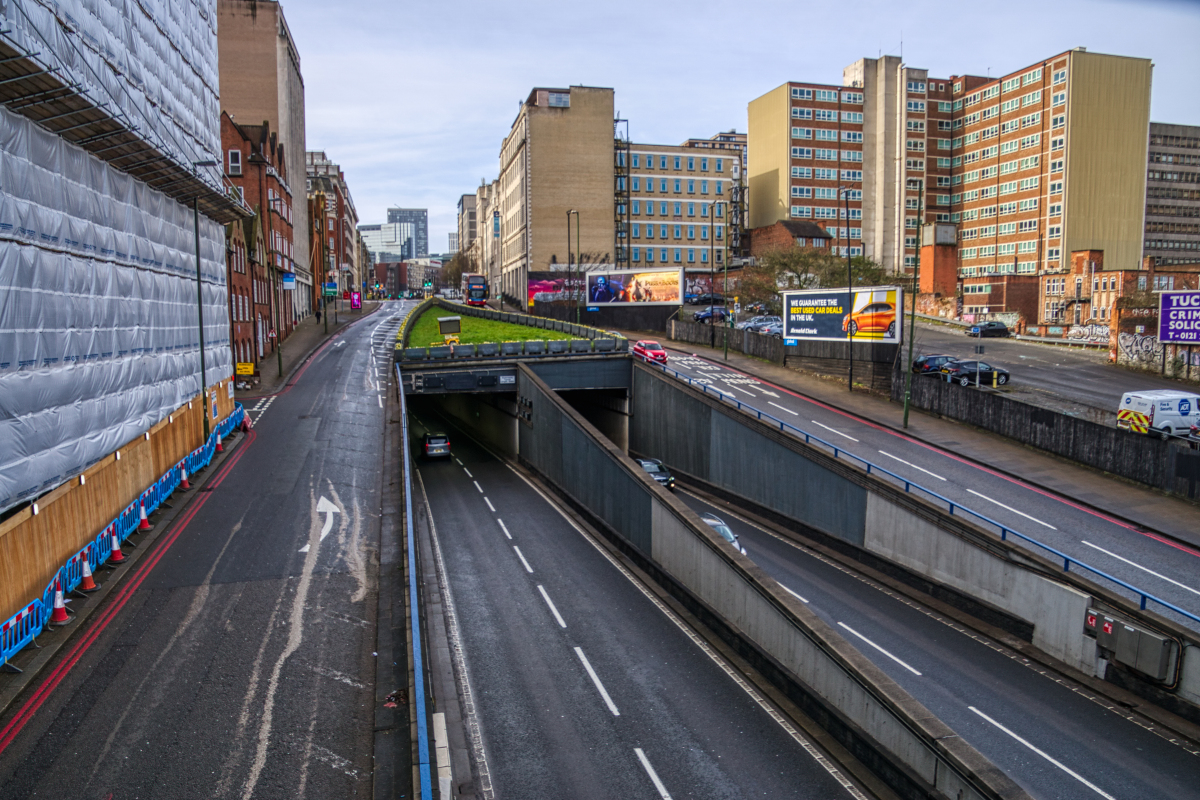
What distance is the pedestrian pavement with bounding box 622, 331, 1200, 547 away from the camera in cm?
2506

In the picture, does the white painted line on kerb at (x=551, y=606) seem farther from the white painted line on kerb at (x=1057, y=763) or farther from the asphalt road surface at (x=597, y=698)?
the white painted line on kerb at (x=1057, y=763)

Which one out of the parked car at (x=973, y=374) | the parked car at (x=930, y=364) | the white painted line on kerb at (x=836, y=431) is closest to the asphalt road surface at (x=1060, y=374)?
the parked car at (x=973, y=374)

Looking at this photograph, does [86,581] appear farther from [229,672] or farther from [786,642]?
[786,642]

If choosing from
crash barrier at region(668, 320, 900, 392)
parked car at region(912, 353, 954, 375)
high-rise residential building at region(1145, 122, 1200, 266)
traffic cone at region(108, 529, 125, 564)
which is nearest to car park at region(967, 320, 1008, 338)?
crash barrier at region(668, 320, 900, 392)

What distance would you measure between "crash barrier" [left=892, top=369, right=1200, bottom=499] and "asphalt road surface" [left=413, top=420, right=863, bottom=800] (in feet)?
62.6

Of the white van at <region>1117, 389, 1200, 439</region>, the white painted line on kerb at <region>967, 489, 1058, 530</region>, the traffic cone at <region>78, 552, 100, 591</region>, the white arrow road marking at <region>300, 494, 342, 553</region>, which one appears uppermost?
the white van at <region>1117, 389, 1200, 439</region>

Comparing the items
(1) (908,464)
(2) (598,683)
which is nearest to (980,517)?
(1) (908,464)

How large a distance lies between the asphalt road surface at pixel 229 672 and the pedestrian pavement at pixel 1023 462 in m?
23.0

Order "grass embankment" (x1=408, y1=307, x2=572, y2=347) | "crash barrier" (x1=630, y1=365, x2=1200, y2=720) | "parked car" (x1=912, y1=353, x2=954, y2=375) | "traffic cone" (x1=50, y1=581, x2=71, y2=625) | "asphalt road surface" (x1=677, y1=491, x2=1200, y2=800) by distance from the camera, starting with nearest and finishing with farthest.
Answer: "asphalt road surface" (x1=677, y1=491, x2=1200, y2=800)
"traffic cone" (x1=50, y1=581, x2=71, y2=625)
"crash barrier" (x1=630, y1=365, x2=1200, y2=720)
"parked car" (x1=912, y1=353, x2=954, y2=375)
"grass embankment" (x1=408, y1=307, x2=572, y2=347)

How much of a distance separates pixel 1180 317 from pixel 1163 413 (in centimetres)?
1467

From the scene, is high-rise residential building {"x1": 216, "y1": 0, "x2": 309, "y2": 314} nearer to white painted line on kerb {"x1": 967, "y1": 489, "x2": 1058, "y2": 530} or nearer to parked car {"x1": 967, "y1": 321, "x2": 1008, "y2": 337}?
parked car {"x1": 967, "y1": 321, "x2": 1008, "y2": 337}

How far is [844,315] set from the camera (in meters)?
45.5

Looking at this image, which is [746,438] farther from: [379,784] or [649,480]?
[379,784]

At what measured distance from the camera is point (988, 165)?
103438mm
